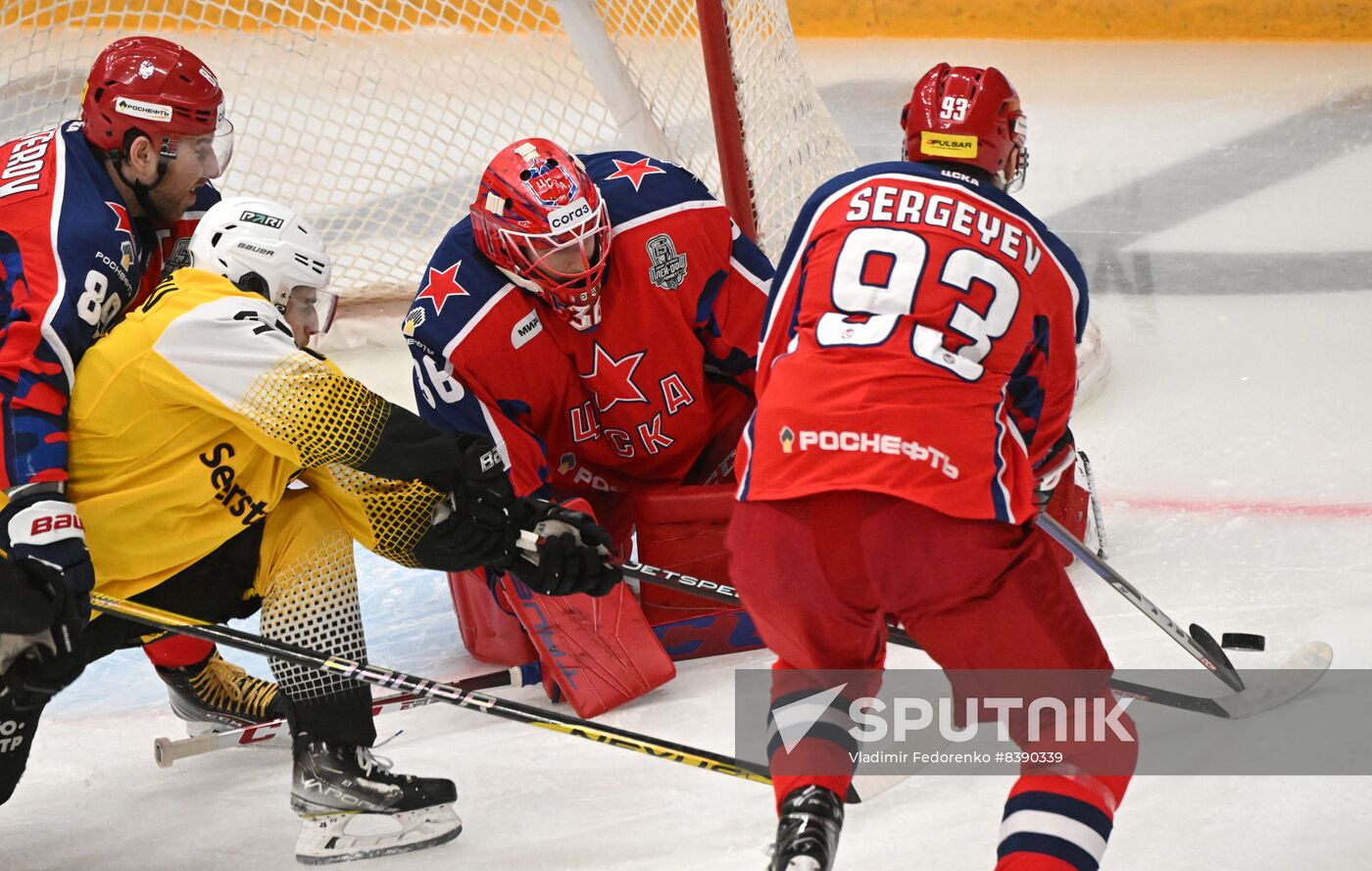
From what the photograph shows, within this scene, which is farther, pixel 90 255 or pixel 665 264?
pixel 665 264

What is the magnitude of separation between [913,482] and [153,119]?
5.35ft

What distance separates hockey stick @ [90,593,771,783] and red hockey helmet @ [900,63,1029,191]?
94 centimetres

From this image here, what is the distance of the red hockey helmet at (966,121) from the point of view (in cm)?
223

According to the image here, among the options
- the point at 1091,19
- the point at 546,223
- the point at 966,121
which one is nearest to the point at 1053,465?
the point at 966,121

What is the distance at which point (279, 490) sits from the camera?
A: 261 cm

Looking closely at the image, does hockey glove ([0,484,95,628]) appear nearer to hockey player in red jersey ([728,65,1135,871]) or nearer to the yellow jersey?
the yellow jersey

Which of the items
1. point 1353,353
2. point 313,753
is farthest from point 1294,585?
point 313,753

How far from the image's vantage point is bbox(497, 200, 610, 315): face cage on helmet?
9.59 feet

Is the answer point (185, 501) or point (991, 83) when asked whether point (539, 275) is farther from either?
point (991, 83)

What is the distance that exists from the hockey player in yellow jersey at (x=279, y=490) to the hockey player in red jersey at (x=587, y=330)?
1.33 ft

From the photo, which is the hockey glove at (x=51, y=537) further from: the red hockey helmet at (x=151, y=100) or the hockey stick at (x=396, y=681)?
the red hockey helmet at (x=151, y=100)

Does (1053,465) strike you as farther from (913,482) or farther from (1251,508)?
(1251,508)

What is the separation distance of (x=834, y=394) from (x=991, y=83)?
0.59m

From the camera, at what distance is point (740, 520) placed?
6.79 ft
